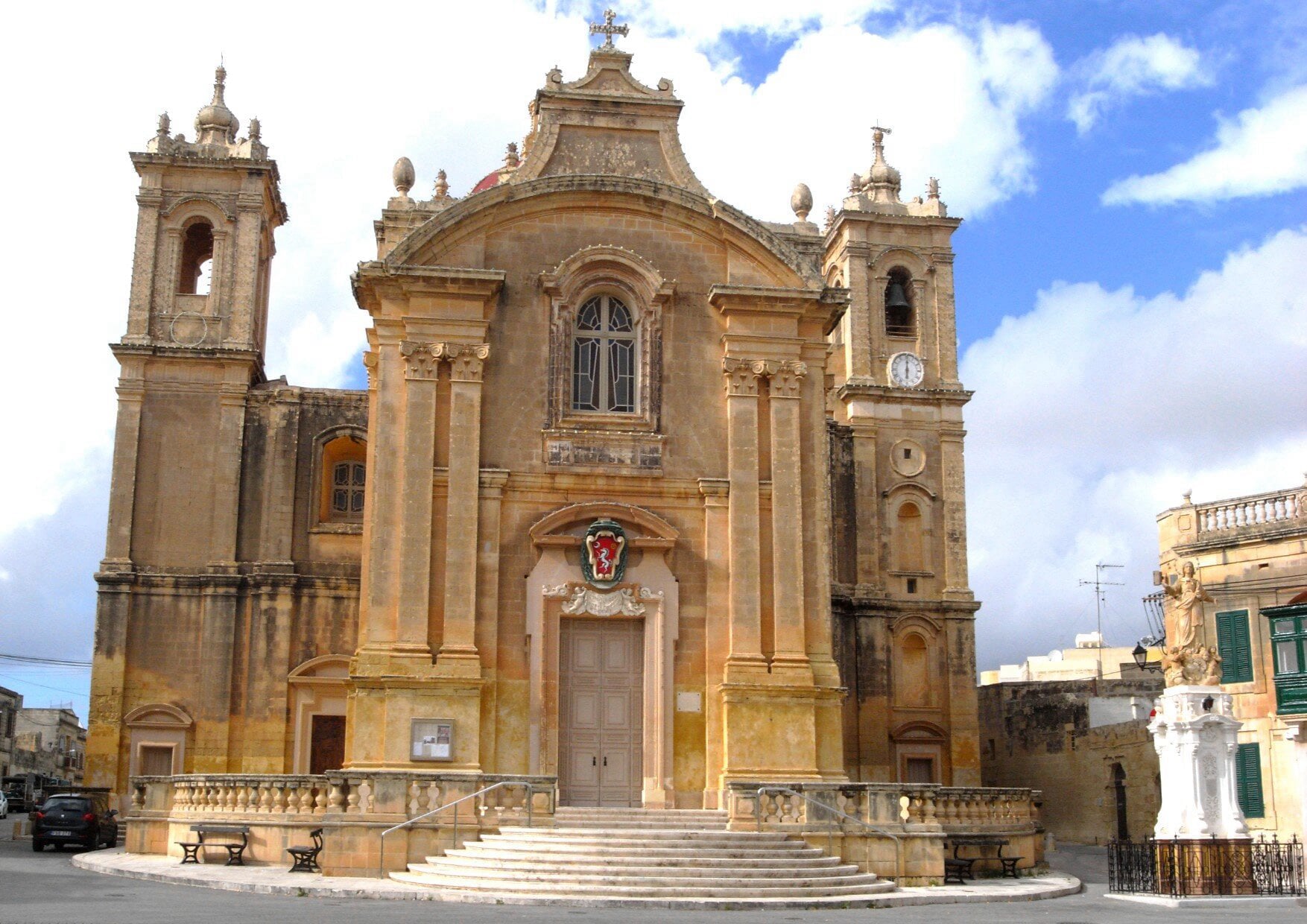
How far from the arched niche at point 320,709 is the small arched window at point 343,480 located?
3.70m

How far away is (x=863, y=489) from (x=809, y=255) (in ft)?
25.8

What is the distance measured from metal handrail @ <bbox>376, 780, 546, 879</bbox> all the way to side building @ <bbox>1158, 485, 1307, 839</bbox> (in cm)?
1466

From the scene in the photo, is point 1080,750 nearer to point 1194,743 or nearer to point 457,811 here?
point 1194,743

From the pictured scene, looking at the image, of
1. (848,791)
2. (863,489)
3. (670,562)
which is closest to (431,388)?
(670,562)

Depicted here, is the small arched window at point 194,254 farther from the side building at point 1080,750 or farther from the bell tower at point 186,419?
the side building at point 1080,750

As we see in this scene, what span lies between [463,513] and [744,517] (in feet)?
15.2

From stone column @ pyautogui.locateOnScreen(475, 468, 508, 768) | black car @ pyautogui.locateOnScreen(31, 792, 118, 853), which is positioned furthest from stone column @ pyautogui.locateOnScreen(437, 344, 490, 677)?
black car @ pyautogui.locateOnScreen(31, 792, 118, 853)

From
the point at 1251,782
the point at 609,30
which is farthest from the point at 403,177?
the point at 1251,782

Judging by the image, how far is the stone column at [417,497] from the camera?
23281 millimetres

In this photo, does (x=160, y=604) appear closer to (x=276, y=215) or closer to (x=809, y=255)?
(x=276, y=215)

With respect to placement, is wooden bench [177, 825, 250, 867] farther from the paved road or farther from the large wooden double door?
the large wooden double door

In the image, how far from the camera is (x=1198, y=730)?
20.5 meters

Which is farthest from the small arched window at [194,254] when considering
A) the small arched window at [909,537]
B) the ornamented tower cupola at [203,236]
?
the small arched window at [909,537]

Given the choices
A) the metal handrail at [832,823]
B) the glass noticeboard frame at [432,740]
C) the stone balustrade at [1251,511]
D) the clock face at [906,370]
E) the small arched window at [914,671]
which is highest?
the clock face at [906,370]
